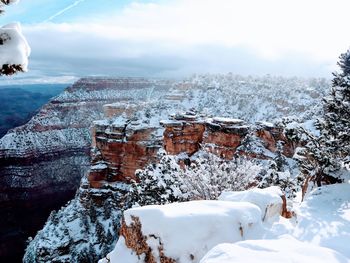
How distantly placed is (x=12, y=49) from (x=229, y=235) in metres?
5.70

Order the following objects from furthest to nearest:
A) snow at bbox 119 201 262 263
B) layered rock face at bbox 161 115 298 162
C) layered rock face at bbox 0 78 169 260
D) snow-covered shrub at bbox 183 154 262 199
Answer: layered rock face at bbox 0 78 169 260 → layered rock face at bbox 161 115 298 162 → snow-covered shrub at bbox 183 154 262 199 → snow at bbox 119 201 262 263

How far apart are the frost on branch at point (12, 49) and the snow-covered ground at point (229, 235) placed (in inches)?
144

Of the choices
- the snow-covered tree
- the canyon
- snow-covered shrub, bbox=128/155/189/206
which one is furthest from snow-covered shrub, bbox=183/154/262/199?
the snow-covered tree

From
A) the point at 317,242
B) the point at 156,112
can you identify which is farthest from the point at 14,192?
the point at 317,242

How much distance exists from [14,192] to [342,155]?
6716cm

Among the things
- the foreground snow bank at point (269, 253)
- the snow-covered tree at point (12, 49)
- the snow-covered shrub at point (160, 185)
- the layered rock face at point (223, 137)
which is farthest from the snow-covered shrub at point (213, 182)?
the snow-covered tree at point (12, 49)

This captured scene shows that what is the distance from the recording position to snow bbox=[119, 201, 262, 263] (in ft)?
24.6

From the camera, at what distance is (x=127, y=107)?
74.6m

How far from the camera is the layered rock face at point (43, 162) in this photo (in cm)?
6479

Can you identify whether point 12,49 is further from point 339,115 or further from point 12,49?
point 339,115

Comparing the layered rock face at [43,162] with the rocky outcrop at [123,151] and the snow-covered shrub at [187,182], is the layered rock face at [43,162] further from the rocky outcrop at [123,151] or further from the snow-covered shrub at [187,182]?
the snow-covered shrub at [187,182]

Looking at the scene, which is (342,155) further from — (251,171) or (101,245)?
(101,245)

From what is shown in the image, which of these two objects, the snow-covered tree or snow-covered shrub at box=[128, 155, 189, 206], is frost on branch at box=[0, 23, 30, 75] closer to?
the snow-covered tree

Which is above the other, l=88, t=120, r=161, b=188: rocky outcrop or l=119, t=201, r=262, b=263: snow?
l=119, t=201, r=262, b=263: snow
